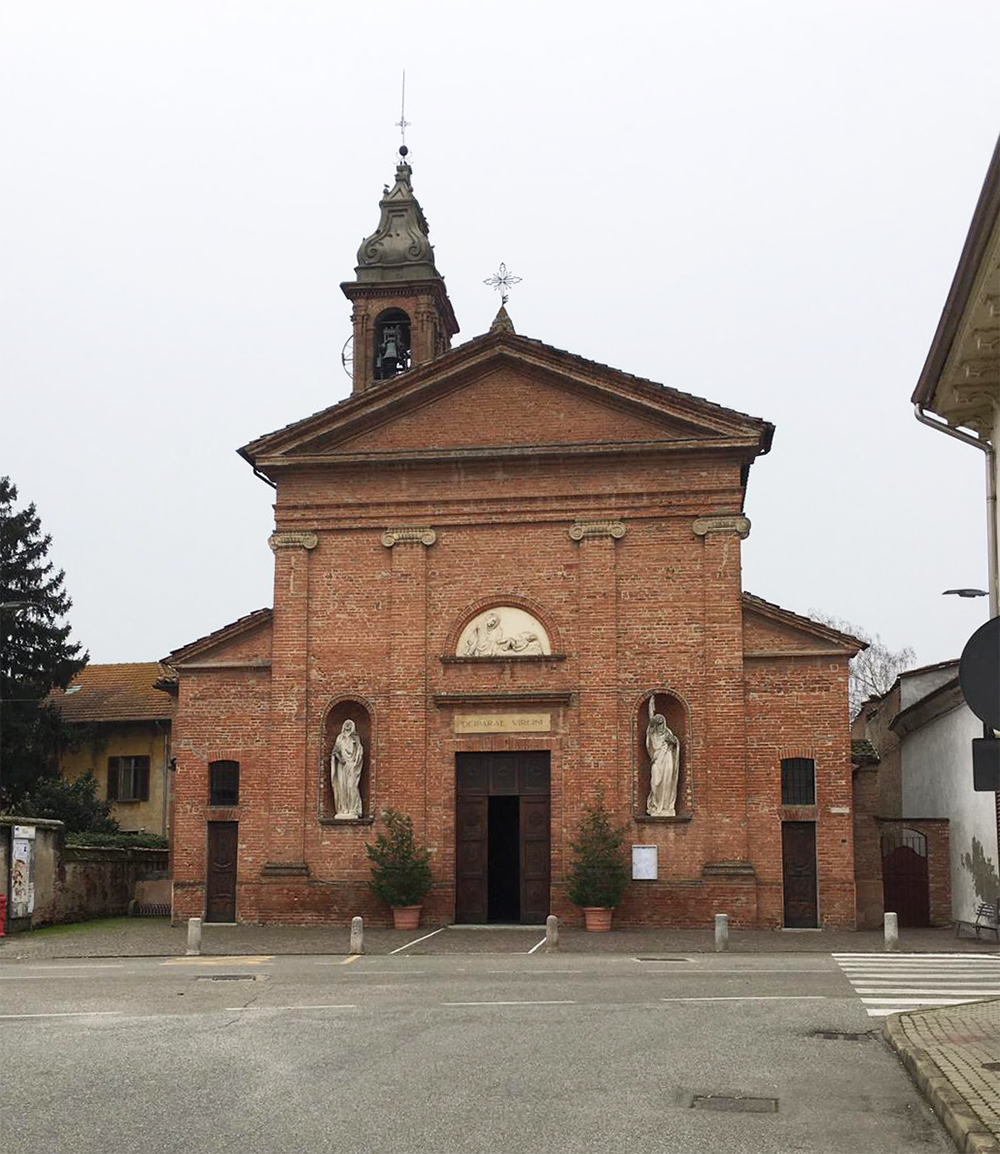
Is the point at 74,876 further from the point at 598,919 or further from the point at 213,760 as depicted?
the point at 598,919

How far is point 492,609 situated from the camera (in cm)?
2786

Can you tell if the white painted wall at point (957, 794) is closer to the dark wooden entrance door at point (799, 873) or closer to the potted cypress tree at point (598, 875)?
the dark wooden entrance door at point (799, 873)

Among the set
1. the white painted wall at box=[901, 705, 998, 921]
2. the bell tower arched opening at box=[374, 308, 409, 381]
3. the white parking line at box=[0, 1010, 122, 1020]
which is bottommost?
the white parking line at box=[0, 1010, 122, 1020]

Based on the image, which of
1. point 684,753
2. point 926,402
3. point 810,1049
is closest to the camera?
point 810,1049

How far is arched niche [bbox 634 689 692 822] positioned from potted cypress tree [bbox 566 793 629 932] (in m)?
0.89

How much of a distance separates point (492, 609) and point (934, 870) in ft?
35.4

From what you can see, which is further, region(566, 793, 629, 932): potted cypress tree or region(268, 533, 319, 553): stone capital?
region(268, 533, 319, 553): stone capital

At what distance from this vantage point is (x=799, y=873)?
26625 mm

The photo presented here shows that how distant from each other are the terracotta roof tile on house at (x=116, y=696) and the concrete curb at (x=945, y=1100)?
3737 cm

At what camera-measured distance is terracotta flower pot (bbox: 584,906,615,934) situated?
25.9 meters

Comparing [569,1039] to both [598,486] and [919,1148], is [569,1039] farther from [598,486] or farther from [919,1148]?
[598,486]

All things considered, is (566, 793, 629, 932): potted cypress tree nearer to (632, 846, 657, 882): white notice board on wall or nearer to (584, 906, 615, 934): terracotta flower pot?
(584, 906, 615, 934): terracotta flower pot

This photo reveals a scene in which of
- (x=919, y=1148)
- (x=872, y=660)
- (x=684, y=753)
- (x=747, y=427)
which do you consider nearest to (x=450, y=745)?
(x=684, y=753)

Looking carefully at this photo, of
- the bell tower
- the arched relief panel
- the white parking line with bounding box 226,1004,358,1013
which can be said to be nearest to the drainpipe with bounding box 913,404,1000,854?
the white parking line with bounding box 226,1004,358,1013
